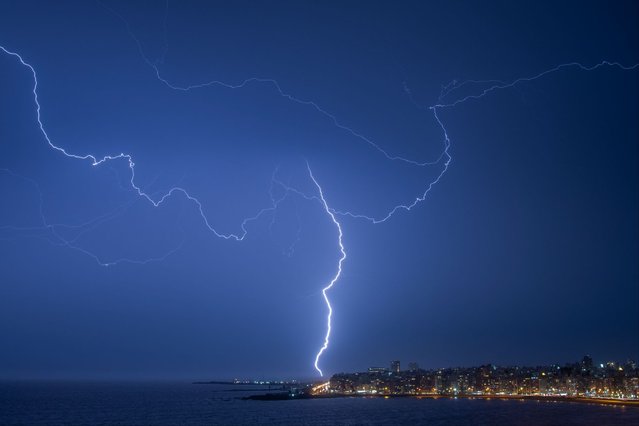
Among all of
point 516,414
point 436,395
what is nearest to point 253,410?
point 516,414

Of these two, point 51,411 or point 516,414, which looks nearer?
point 516,414

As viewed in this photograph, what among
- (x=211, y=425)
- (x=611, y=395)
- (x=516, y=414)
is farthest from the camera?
(x=611, y=395)

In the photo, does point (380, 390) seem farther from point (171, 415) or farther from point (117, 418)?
point (117, 418)

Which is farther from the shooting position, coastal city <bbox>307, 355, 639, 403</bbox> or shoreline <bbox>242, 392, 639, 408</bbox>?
coastal city <bbox>307, 355, 639, 403</bbox>

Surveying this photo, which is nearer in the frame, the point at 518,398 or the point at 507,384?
the point at 518,398

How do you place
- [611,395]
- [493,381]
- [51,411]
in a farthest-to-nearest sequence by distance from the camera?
[493,381] < [611,395] < [51,411]

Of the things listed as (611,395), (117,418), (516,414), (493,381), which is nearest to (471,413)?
(516,414)

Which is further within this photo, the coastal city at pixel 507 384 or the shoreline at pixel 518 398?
the coastal city at pixel 507 384
